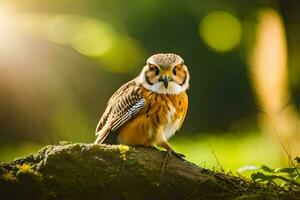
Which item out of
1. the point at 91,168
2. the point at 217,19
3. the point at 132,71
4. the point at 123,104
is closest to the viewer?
the point at 91,168

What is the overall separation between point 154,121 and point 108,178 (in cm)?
98

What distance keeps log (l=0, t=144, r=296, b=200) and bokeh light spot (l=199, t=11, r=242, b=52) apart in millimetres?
3420

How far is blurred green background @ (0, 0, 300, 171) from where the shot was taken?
265 inches

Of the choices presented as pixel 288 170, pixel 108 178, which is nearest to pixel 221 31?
pixel 288 170

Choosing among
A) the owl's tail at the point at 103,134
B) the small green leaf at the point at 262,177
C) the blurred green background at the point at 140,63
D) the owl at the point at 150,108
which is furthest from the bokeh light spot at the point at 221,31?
the small green leaf at the point at 262,177

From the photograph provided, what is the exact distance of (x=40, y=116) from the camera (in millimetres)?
7742

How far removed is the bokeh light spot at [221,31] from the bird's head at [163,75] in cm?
241

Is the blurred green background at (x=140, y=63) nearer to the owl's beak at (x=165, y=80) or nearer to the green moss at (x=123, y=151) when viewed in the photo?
the owl's beak at (x=165, y=80)

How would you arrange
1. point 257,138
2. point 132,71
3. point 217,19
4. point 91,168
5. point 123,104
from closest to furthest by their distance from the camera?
point 91,168 < point 123,104 < point 257,138 < point 132,71 < point 217,19

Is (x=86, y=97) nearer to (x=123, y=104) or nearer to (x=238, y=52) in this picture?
(x=238, y=52)

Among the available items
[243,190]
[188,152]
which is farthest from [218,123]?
[243,190]

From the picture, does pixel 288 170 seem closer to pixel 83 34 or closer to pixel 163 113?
pixel 163 113

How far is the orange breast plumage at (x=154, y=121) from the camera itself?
19.6 feet

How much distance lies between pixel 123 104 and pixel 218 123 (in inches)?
89.9
